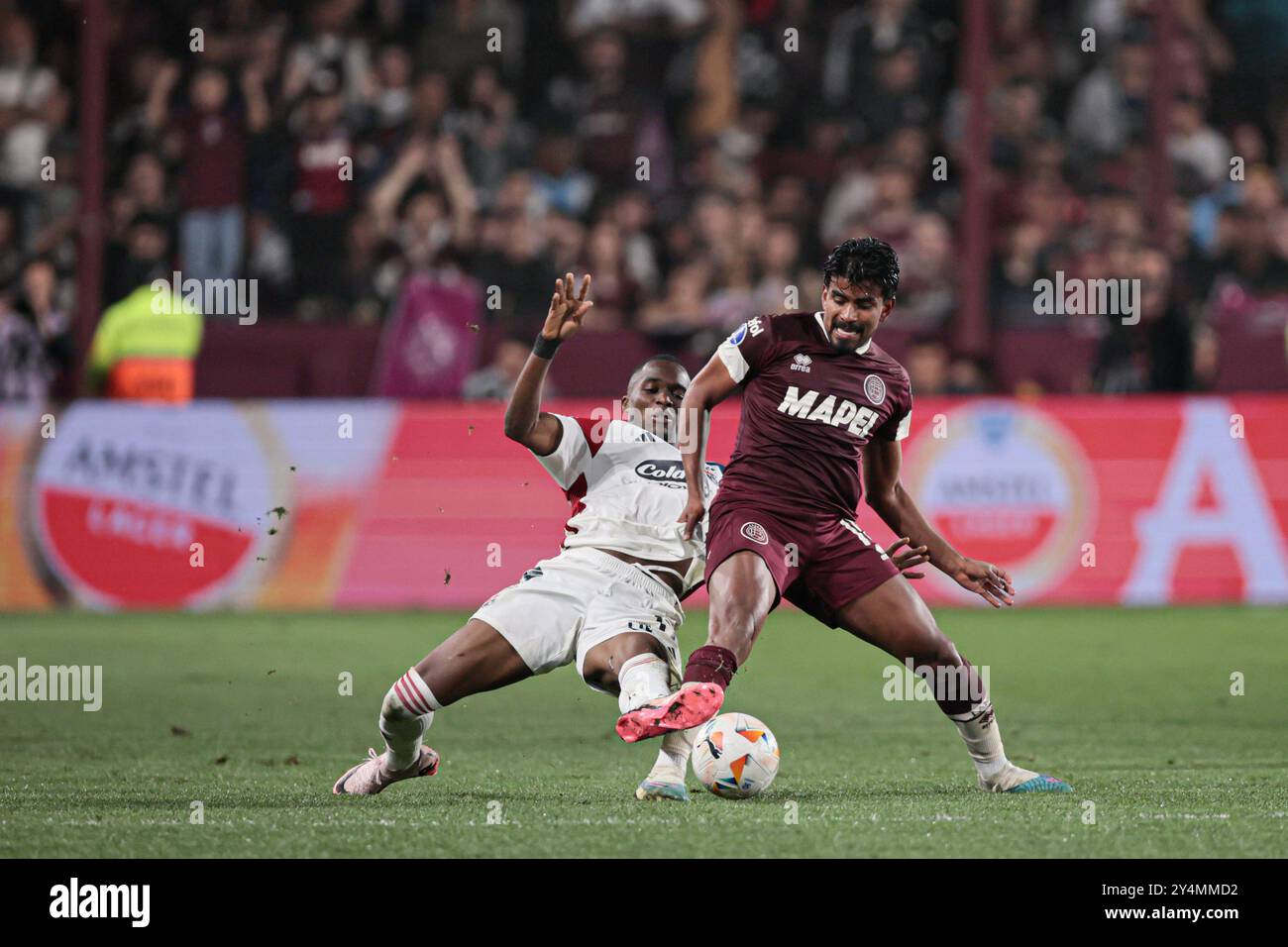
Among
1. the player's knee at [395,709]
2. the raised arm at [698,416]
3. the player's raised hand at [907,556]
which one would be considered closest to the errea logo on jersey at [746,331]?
the raised arm at [698,416]

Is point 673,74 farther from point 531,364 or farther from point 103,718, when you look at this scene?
point 531,364

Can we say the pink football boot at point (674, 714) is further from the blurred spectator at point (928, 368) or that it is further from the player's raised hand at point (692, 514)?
the blurred spectator at point (928, 368)

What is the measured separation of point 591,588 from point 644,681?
630 mm

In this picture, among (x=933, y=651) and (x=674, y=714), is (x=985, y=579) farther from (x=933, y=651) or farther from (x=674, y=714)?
Result: (x=674, y=714)

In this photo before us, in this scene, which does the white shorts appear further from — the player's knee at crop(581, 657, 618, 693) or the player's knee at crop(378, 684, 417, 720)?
the player's knee at crop(378, 684, 417, 720)

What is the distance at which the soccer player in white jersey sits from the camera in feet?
22.0

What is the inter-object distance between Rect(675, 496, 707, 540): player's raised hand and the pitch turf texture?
878 millimetres

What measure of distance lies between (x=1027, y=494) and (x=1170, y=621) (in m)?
1.34

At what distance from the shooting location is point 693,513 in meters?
6.56

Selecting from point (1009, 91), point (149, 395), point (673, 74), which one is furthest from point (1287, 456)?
point (149, 395)

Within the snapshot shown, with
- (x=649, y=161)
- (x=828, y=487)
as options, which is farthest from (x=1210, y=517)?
(x=828, y=487)

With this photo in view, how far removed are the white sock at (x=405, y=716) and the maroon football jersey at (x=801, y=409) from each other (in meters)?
1.18

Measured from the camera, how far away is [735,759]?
21.3 ft

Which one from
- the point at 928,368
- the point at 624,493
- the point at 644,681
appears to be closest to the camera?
the point at 644,681
